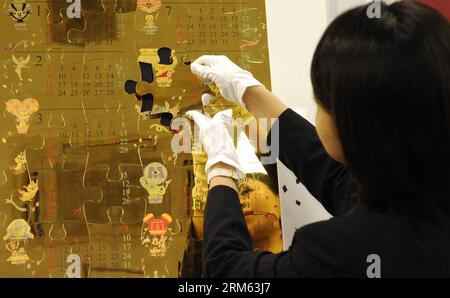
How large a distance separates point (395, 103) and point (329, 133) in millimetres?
129

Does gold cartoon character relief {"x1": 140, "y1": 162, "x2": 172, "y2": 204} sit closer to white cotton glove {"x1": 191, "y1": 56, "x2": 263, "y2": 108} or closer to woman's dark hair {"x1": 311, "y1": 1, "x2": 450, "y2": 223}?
white cotton glove {"x1": 191, "y1": 56, "x2": 263, "y2": 108}

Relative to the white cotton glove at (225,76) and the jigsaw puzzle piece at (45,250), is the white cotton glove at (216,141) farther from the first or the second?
the jigsaw puzzle piece at (45,250)

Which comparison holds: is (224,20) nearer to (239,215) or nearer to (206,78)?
(206,78)

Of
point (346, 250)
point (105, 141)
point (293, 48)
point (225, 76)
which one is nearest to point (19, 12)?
point (105, 141)

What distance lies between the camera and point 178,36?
1.09 metres

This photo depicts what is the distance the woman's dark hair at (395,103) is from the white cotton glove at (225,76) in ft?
1.06

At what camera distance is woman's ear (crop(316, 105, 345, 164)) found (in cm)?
77

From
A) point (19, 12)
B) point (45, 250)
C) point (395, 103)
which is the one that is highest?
point (19, 12)

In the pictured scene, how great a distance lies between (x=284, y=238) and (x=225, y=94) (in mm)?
341

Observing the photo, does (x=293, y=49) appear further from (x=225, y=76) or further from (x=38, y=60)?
(x=38, y=60)

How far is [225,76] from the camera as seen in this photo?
1042 millimetres

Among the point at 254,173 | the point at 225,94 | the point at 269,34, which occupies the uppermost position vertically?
the point at 269,34

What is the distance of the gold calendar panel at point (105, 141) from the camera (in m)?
1.04

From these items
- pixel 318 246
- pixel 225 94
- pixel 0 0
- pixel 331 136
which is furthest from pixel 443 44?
pixel 0 0
